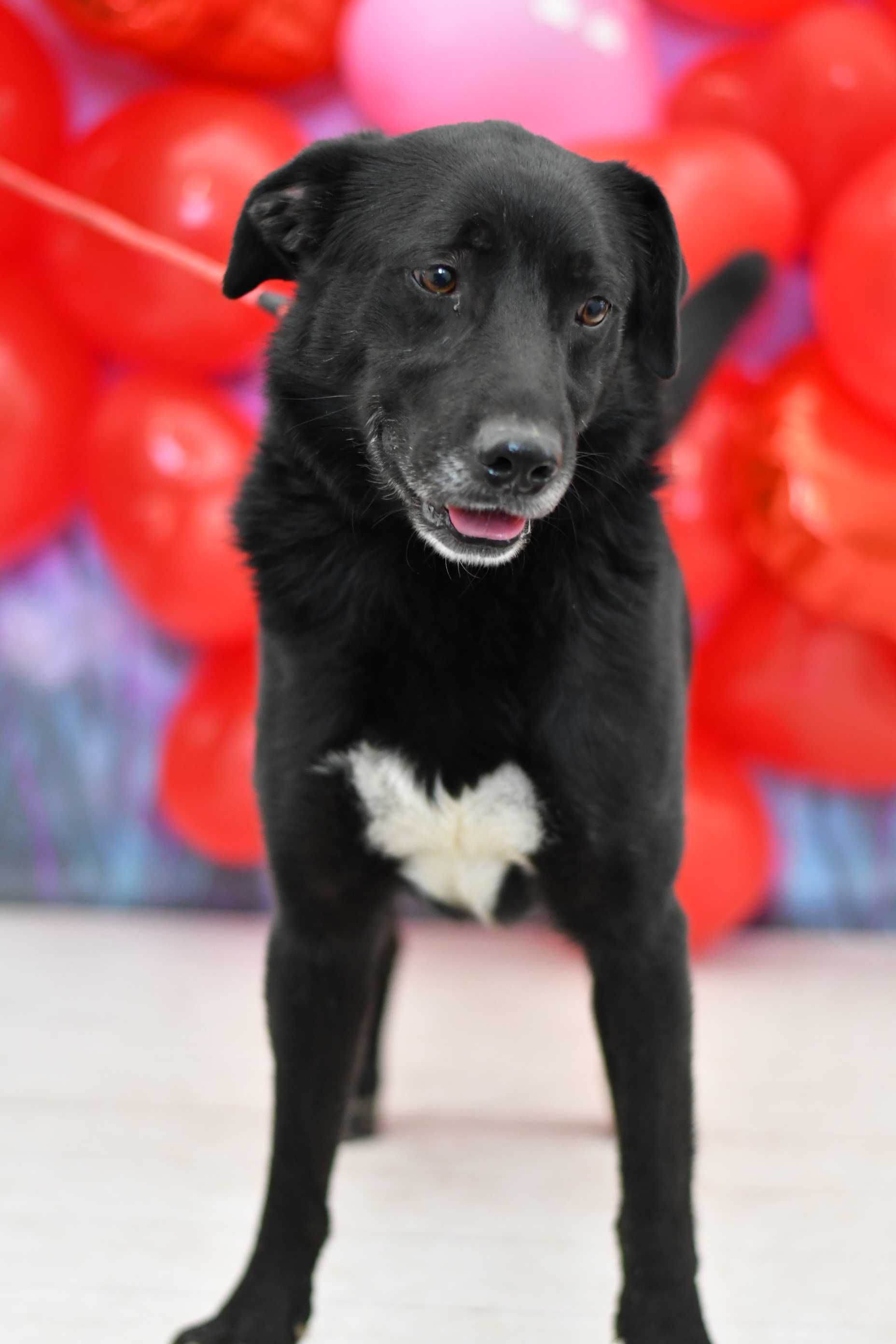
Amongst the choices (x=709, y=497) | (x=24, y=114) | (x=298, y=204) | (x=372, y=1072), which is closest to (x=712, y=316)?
(x=709, y=497)

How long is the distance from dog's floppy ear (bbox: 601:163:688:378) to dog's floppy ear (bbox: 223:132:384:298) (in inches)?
8.9

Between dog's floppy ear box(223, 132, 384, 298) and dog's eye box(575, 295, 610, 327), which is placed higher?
dog's floppy ear box(223, 132, 384, 298)

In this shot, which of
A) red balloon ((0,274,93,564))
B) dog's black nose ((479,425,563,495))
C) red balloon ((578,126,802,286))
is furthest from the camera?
red balloon ((0,274,93,564))

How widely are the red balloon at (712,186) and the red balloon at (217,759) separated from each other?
3.13 ft

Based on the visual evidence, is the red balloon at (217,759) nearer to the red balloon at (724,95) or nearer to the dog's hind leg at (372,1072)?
the dog's hind leg at (372,1072)

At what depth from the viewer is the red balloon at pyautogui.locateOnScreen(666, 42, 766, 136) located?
197 cm

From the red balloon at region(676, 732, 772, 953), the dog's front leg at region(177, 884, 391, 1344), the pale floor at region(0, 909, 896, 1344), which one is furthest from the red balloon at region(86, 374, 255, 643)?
the dog's front leg at region(177, 884, 391, 1344)

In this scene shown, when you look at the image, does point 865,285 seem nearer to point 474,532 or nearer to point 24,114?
point 474,532

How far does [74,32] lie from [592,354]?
1637mm

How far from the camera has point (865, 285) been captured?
181cm

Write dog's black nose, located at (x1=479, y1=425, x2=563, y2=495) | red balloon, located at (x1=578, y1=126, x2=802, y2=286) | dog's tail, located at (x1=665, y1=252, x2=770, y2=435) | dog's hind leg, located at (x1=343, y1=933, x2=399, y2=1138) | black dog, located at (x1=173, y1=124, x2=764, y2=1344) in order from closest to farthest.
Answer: dog's black nose, located at (x1=479, y1=425, x2=563, y2=495) → black dog, located at (x1=173, y1=124, x2=764, y2=1344) → dog's tail, located at (x1=665, y1=252, x2=770, y2=435) → dog's hind leg, located at (x1=343, y1=933, x2=399, y2=1138) → red balloon, located at (x1=578, y1=126, x2=802, y2=286)

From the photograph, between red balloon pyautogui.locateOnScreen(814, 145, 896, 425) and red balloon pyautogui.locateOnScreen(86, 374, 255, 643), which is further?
red balloon pyautogui.locateOnScreen(86, 374, 255, 643)

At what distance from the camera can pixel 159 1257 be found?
1.31 meters

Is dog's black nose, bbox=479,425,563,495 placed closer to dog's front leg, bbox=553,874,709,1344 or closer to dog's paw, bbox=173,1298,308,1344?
dog's front leg, bbox=553,874,709,1344
